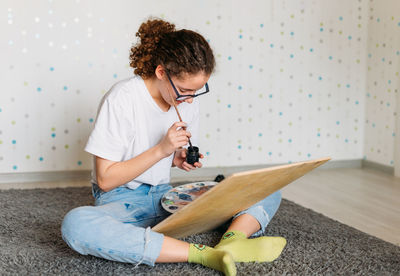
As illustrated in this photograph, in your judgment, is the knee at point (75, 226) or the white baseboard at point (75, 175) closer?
the knee at point (75, 226)

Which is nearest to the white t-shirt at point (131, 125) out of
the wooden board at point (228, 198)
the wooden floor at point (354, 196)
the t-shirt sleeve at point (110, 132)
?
the t-shirt sleeve at point (110, 132)

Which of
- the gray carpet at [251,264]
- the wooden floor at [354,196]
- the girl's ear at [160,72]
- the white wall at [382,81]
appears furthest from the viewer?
the white wall at [382,81]

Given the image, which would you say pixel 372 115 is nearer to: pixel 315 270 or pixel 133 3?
pixel 133 3

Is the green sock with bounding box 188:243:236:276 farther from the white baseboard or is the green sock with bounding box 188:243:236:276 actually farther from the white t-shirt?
the white baseboard

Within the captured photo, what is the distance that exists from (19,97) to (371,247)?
1.94m

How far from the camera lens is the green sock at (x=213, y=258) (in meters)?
1.28

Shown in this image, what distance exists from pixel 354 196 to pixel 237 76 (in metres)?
1.02

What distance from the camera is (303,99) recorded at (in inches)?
123

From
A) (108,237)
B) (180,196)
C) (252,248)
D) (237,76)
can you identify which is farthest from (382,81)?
(108,237)

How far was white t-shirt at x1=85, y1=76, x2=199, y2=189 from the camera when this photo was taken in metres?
1.46

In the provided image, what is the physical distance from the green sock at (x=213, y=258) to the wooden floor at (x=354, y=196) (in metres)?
0.74

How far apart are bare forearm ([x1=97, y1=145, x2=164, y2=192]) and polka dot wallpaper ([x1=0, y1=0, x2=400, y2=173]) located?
4.37 feet

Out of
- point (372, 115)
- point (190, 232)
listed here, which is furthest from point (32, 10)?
point (372, 115)

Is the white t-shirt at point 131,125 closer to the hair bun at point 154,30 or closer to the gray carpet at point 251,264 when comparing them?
the hair bun at point 154,30
